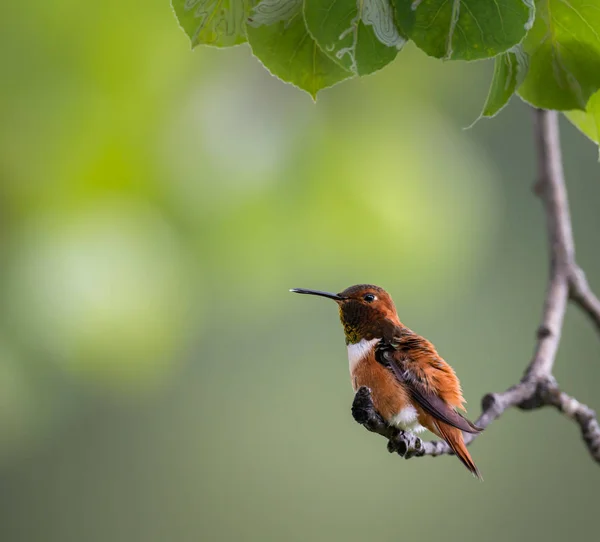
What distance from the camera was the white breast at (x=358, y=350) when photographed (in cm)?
101

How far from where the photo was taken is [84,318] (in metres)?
2.20

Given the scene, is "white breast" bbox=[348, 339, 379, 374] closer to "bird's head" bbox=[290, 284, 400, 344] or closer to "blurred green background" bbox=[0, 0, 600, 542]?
"bird's head" bbox=[290, 284, 400, 344]

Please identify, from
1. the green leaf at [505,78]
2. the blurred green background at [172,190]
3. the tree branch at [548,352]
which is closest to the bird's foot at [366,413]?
the tree branch at [548,352]

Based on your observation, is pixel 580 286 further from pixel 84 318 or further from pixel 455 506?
pixel 455 506

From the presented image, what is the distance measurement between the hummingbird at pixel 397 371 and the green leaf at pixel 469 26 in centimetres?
31

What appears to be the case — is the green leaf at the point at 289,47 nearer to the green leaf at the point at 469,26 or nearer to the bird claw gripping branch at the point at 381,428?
the green leaf at the point at 469,26

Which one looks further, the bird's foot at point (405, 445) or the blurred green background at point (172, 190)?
the blurred green background at point (172, 190)

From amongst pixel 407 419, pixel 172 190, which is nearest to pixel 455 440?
pixel 407 419

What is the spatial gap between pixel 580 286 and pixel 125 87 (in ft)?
4.69

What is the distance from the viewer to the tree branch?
826 millimetres

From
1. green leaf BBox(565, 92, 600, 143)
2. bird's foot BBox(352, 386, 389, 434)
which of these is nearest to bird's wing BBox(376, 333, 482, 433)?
bird's foot BBox(352, 386, 389, 434)

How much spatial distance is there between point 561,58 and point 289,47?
0.90 ft

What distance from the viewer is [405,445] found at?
32.2 inches

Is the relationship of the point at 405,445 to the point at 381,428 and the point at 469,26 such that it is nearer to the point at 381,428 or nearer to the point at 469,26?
the point at 381,428
